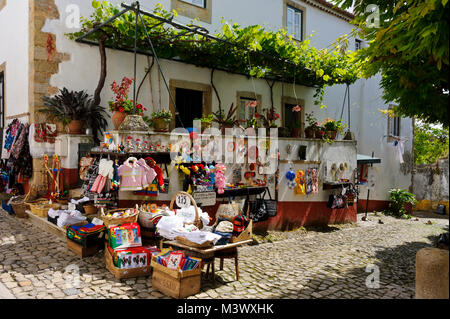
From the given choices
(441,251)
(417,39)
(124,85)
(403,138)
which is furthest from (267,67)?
(403,138)

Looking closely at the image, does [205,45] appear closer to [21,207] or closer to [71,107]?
[71,107]

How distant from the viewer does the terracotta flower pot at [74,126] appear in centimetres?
767

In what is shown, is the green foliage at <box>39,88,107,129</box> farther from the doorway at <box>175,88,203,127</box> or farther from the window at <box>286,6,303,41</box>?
the window at <box>286,6,303,41</box>

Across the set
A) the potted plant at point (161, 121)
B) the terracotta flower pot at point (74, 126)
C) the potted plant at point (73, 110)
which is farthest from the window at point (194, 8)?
the terracotta flower pot at point (74, 126)

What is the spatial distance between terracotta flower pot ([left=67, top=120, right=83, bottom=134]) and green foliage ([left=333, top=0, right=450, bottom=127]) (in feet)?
20.3

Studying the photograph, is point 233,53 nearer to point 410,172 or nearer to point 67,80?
point 67,80

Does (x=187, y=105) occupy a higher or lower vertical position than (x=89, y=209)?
higher

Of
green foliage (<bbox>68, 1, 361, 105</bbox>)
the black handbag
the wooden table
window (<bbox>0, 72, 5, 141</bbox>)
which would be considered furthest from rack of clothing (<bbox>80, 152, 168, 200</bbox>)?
window (<bbox>0, 72, 5, 141</bbox>)

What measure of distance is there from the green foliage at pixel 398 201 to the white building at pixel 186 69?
0.38m

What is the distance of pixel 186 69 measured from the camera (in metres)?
9.68

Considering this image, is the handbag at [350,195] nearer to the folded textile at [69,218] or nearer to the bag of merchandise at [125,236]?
the bag of merchandise at [125,236]

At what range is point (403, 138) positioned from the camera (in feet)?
51.5

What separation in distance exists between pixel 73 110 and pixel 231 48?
4237 millimetres

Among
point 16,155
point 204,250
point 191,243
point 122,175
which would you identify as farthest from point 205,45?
point 204,250
